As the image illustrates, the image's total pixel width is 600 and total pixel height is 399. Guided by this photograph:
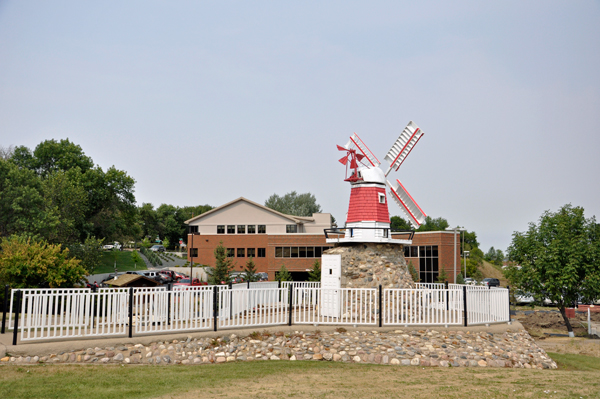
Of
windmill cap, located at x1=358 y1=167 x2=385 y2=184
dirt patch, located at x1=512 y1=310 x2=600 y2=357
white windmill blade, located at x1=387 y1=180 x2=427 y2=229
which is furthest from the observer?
white windmill blade, located at x1=387 y1=180 x2=427 y2=229

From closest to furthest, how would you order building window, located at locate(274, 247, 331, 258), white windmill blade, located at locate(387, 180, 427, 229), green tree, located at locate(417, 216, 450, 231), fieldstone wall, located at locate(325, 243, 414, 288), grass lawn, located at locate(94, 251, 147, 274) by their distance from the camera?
fieldstone wall, located at locate(325, 243, 414, 288) < white windmill blade, located at locate(387, 180, 427, 229) < building window, located at locate(274, 247, 331, 258) < grass lawn, located at locate(94, 251, 147, 274) < green tree, located at locate(417, 216, 450, 231)

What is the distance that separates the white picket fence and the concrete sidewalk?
17cm

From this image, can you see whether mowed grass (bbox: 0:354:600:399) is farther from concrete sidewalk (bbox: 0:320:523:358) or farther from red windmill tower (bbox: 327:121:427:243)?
red windmill tower (bbox: 327:121:427:243)

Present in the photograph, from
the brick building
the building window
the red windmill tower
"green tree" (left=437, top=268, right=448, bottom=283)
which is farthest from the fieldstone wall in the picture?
the building window

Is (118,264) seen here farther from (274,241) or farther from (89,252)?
(274,241)

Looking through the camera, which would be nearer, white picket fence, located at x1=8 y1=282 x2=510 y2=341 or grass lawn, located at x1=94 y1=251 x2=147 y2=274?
white picket fence, located at x1=8 y1=282 x2=510 y2=341

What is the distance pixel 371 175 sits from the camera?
21.5m

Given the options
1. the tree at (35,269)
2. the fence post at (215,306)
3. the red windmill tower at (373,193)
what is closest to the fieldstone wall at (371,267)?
the red windmill tower at (373,193)

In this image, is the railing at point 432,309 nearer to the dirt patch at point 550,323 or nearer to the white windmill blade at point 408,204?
A: the white windmill blade at point 408,204

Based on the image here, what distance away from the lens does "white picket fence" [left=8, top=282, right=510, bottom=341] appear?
12039 mm

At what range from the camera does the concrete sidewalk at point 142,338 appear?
11.1m

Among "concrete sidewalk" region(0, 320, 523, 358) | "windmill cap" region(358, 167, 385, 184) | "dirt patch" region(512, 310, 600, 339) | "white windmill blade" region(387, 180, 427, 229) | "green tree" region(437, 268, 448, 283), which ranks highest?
"windmill cap" region(358, 167, 385, 184)

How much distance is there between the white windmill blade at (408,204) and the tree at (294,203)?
2610 inches

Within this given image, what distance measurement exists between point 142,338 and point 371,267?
33.8 ft
